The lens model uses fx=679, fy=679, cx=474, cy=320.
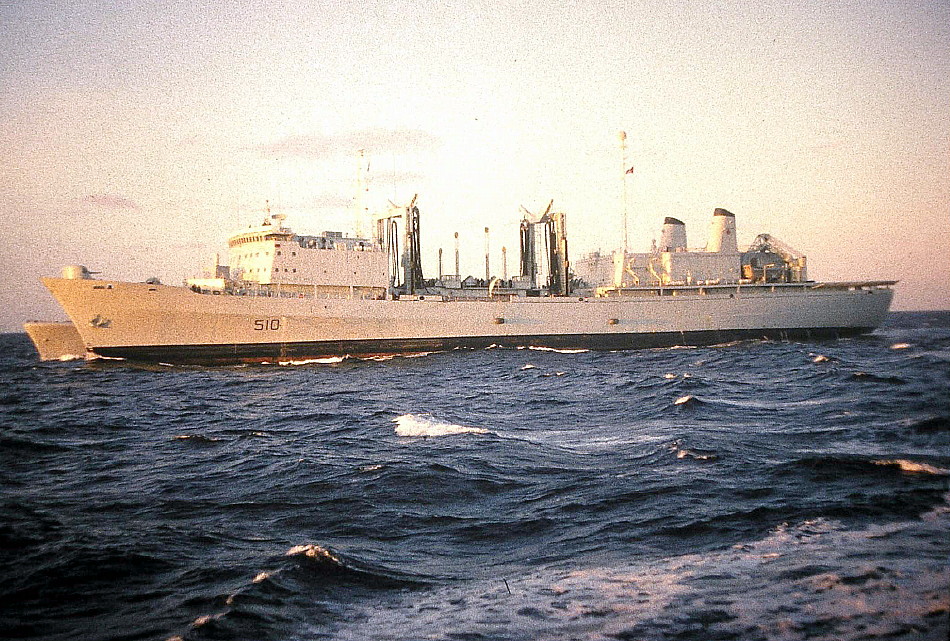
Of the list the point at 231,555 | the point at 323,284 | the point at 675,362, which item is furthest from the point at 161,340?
the point at 231,555

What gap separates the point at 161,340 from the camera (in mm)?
32750

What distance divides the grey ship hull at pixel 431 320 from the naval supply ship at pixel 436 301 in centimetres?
7

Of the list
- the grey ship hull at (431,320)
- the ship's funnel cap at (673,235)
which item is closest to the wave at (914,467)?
the grey ship hull at (431,320)

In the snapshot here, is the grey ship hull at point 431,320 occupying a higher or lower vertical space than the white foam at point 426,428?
higher

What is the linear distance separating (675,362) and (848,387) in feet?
43.0

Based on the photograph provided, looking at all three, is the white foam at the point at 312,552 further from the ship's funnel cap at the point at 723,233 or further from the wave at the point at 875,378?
the ship's funnel cap at the point at 723,233

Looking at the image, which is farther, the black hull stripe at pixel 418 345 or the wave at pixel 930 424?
the black hull stripe at pixel 418 345

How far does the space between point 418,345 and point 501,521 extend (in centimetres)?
2977

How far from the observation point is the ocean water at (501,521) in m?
5.45

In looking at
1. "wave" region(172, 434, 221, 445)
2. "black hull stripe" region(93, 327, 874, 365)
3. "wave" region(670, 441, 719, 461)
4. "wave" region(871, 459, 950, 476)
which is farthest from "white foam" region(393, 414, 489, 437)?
"black hull stripe" region(93, 327, 874, 365)

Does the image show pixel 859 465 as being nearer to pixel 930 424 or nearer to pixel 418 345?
pixel 930 424

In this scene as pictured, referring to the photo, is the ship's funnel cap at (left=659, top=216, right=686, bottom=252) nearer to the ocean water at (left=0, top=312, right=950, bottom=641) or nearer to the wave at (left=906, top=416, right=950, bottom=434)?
the ocean water at (left=0, top=312, right=950, bottom=641)

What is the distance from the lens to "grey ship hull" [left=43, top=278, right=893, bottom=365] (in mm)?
32156

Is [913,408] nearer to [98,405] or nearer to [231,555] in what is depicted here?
[231,555]
